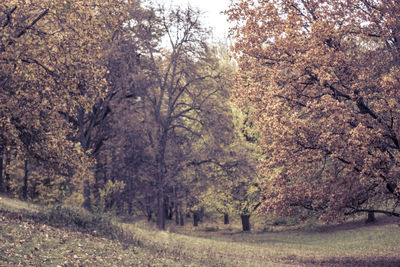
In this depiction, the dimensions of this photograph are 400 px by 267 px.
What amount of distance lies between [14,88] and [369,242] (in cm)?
2090

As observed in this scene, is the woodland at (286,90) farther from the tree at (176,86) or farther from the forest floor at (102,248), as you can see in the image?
the tree at (176,86)

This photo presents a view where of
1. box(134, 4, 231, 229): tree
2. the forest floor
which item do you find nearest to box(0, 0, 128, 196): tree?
the forest floor

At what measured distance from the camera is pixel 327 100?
13922 mm

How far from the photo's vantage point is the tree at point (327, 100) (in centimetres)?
1376

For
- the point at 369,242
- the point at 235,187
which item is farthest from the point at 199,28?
the point at 369,242

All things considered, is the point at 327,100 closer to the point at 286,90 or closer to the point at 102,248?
the point at 286,90

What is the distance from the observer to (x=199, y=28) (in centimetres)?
2958

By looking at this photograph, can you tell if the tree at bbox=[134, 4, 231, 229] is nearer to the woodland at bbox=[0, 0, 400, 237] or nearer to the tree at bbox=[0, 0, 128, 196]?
the woodland at bbox=[0, 0, 400, 237]

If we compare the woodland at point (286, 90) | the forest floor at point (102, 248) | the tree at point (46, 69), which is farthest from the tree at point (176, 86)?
the tree at point (46, 69)

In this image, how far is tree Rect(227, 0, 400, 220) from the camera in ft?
45.1

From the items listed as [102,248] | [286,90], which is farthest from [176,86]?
[102,248]

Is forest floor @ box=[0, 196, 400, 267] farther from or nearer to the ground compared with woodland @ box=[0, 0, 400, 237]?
nearer to the ground

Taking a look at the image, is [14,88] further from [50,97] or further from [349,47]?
[349,47]

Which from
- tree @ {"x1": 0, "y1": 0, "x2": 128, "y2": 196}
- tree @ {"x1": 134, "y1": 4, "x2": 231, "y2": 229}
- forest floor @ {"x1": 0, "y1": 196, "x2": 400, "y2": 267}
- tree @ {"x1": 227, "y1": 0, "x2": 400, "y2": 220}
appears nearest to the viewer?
forest floor @ {"x1": 0, "y1": 196, "x2": 400, "y2": 267}
